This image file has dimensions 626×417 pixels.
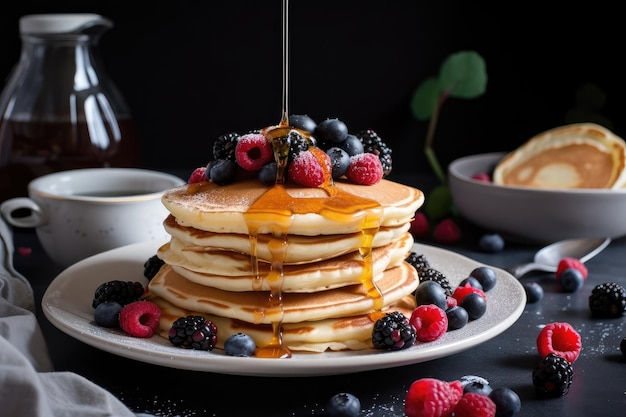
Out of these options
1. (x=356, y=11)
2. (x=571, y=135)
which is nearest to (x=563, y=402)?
(x=571, y=135)

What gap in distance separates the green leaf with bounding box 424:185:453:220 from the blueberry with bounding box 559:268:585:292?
765 mm

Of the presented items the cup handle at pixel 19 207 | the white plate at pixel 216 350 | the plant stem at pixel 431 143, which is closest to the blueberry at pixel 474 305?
the white plate at pixel 216 350

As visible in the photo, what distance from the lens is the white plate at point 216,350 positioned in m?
1.19

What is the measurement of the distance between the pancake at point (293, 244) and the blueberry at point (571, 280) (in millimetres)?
609

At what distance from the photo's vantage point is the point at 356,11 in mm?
2844

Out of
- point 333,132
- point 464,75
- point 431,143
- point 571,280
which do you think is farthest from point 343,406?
point 431,143

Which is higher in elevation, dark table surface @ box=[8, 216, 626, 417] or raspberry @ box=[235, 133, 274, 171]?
raspberry @ box=[235, 133, 274, 171]

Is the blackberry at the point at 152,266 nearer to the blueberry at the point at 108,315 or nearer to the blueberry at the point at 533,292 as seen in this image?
the blueberry at the point at 108,315

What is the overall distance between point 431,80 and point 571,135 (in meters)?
0.62

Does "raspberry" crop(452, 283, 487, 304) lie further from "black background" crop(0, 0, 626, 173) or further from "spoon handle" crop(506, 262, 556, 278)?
"black background" crop(0, 0, 626, 173)

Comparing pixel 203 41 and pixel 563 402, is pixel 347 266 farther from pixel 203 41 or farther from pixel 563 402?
pixel 203 41

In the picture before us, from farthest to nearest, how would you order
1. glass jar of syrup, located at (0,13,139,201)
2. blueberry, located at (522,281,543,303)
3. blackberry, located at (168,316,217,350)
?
glass jar of syrup, located at (0,13,139,201), blueberry, located at (522,281,543,303), blackberry, located at (168,316,217,350)

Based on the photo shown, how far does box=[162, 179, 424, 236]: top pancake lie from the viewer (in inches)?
52.1

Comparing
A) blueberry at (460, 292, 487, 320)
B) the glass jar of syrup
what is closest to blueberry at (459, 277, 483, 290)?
blueberry at (460, 292, 487, 320)
